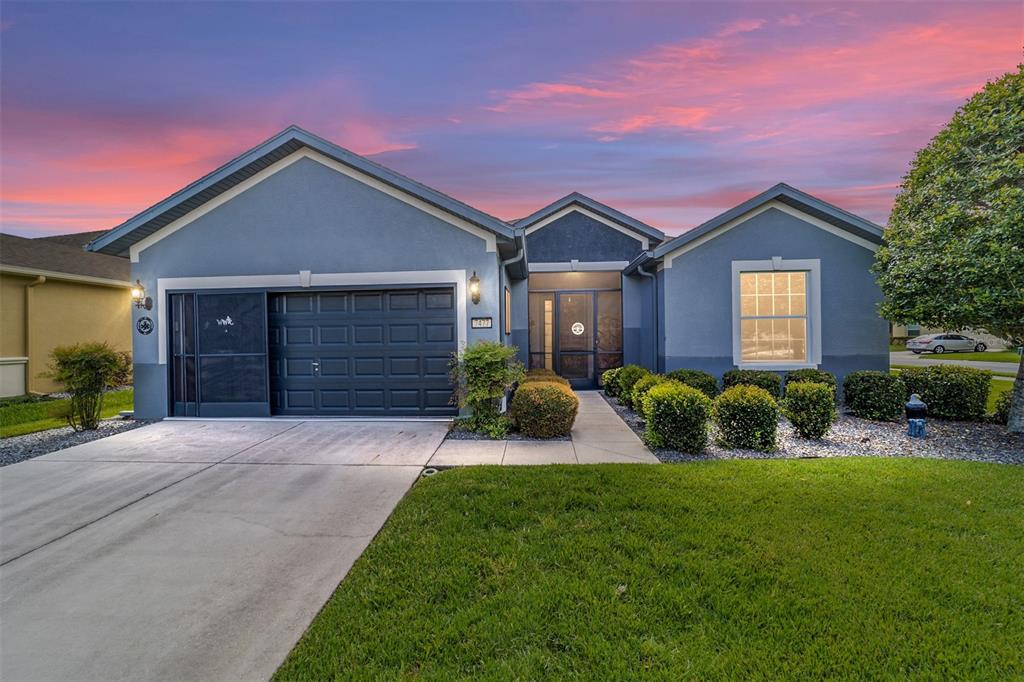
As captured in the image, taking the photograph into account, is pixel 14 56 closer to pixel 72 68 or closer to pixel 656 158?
pixel 72 68

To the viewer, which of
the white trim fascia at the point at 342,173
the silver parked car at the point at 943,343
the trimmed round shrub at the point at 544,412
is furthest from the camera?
the silver parked car at the point at 943,343

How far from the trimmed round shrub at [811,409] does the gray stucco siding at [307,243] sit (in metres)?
4.95

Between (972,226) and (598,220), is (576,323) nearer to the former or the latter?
(598,220)

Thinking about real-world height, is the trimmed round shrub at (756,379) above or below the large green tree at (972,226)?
below

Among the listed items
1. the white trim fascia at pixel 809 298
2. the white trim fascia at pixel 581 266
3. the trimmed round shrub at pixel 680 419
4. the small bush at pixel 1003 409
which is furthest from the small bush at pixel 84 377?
the small bush at pixel 1003 409

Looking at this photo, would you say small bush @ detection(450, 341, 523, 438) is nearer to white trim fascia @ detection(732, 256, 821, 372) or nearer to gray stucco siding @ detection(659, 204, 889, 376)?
gray stucco siding @ detection(659, 204, 889, 376)

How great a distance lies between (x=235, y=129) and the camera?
10898 millimetres

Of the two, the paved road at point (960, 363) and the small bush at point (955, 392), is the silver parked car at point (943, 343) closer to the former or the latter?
the paved road at point (960, 363)

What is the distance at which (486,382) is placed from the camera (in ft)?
24.1

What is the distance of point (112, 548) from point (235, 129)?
10.5 metres

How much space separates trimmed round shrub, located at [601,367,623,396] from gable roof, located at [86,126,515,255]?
5254mm

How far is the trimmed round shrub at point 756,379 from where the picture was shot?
9047 millimetres

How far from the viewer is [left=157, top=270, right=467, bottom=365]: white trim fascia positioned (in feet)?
26.9

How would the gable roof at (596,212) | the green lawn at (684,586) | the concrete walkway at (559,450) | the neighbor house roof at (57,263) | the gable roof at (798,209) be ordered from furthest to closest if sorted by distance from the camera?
the gable roof at (596,212) < the neighbor house roof at (57,263) < the gable roof at (798,209) < the concrete walkway at (559,450) < the green lawn at (684,586)
